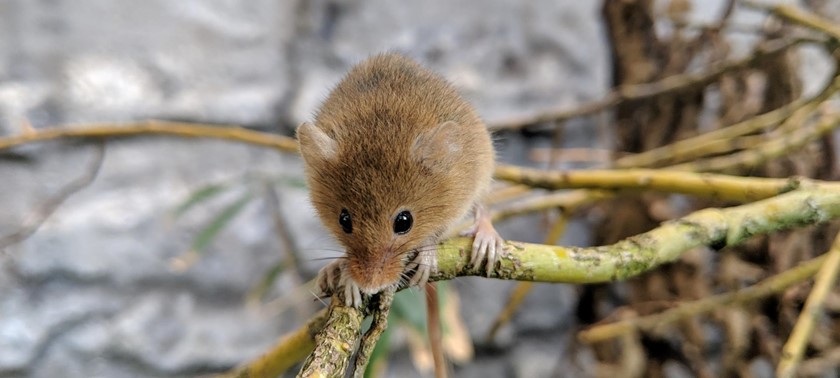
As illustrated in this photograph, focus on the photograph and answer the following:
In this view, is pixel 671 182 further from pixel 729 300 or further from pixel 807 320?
pixel 729 300

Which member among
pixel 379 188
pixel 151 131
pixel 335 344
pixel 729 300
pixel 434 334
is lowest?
pixel 729 300

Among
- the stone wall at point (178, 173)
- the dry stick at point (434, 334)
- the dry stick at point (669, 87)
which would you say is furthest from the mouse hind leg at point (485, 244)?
the stone wall at point (178, 173)

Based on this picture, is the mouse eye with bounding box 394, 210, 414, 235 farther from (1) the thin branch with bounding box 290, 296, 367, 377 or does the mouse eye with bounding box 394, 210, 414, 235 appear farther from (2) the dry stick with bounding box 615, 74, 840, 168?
(2) the dry stick with bounding box 615, 74, 840, 168

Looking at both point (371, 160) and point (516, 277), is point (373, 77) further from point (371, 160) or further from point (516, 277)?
point (516, 277)

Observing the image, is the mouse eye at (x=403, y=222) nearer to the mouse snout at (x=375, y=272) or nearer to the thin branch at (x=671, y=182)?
the mouse snout at (x=375, y=272)

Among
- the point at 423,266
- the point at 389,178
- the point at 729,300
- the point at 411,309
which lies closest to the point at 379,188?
the point at 389,178

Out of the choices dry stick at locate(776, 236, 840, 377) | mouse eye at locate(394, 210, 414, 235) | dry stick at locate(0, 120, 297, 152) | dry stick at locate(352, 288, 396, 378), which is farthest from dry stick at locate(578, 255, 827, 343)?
dry stick at locate(0, 120, 297, 152)

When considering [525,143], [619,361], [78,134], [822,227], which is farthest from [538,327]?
[78,134]
